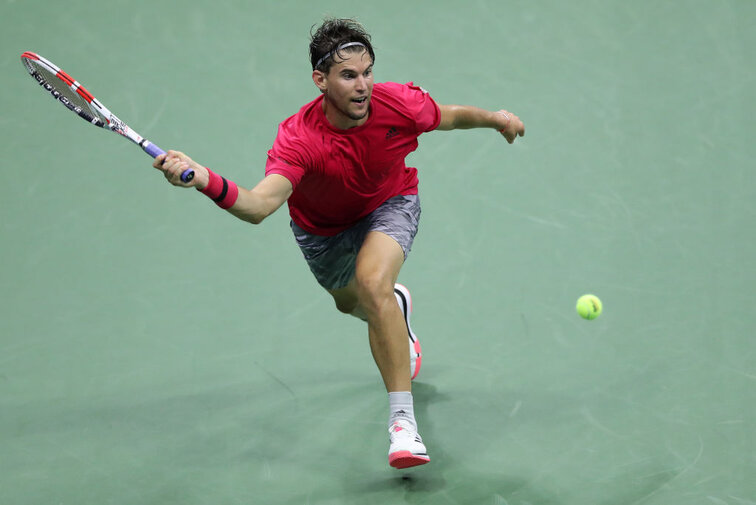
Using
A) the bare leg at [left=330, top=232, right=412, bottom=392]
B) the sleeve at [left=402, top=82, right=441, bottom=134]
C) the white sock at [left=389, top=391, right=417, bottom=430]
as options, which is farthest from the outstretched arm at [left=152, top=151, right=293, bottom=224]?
the white sock at [left=389, top=391, right=417, bottom=430]

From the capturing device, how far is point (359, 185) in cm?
365

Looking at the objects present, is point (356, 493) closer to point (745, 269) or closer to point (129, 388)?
point (129, 388)

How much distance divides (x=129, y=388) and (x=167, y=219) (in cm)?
153

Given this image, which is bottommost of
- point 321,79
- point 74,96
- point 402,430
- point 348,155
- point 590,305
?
point 402,430

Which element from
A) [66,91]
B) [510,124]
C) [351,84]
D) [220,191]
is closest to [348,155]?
[351,84]

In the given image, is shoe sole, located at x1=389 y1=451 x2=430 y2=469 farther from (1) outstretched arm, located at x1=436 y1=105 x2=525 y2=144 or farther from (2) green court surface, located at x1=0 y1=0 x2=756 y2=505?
(1) outstretched arm, located at x1=436 y1=105 x2=525 y2=144

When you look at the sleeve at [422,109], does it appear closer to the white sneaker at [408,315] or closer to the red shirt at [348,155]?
the red shirt at [348,155]

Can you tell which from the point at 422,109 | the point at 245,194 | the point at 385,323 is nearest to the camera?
the point at 245,194

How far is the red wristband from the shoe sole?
3.34 feet

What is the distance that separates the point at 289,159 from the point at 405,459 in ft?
3.79

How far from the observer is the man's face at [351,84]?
134 inches

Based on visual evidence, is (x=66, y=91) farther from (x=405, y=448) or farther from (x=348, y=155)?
(x=405, y=448)

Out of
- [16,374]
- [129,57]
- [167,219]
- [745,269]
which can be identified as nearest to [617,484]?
[745,269]

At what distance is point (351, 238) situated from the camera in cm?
385
